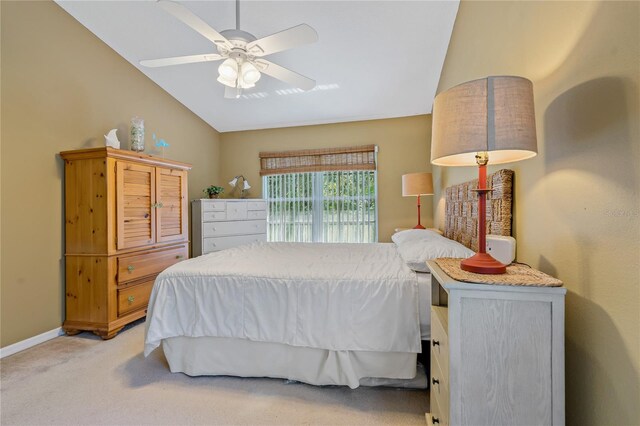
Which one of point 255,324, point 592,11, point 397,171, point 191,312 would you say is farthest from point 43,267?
point 397,171

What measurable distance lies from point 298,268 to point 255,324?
0.41 metres

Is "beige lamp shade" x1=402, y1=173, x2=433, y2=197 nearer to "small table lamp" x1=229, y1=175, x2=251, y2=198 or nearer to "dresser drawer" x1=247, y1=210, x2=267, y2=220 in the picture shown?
"dresser drawer" x1=247, y1=210, x2=267, y2=220

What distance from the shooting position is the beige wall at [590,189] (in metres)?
0.69

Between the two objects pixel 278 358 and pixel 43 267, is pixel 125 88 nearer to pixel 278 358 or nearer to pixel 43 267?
pixel 43 267

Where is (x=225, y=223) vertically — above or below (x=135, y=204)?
below

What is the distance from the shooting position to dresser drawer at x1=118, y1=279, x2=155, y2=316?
246cm

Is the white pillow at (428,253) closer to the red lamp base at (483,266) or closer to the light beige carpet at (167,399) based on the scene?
the red lamp base at (483,266)

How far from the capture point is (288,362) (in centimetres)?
164

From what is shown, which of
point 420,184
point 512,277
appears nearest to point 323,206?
point 420,184

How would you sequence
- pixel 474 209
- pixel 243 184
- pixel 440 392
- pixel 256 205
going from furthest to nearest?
pixel 243 184
pixel 256 205
pixel 474 209
pixel 440 392

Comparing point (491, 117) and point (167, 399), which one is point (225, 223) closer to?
point (167, 399)

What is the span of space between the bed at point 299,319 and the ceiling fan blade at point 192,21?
1.49 metres

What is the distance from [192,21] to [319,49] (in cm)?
148

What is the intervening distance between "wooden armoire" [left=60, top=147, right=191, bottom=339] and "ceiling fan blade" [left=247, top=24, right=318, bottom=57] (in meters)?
1.57
